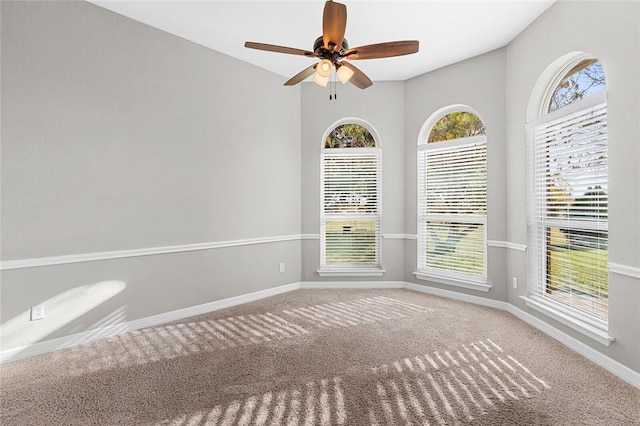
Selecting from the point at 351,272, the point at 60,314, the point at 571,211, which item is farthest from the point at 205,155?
the point at 571,211

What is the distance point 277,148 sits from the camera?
4484 millimetres

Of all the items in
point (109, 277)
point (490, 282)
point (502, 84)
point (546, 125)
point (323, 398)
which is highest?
point (502, 84)

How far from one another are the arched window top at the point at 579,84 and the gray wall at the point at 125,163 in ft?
10.1

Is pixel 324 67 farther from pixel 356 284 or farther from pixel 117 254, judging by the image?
pixel 356 284

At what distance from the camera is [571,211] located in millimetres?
2898

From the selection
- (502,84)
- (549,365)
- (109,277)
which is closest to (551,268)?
(549,365)

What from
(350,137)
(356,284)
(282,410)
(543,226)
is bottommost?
(282,410)

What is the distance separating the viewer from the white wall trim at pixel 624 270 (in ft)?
7.15

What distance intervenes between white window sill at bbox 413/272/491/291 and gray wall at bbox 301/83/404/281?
34 cm

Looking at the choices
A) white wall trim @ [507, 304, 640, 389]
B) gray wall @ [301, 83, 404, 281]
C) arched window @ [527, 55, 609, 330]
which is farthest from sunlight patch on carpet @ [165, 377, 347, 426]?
gray wall @ [301, 83, 404, 281]

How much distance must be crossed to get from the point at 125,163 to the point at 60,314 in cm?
137

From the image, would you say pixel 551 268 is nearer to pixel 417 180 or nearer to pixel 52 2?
pixel 417 180

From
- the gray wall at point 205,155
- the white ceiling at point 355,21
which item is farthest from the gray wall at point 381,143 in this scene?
the white ceiling at point 355,21

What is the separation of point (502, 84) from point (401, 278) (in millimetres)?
2710
